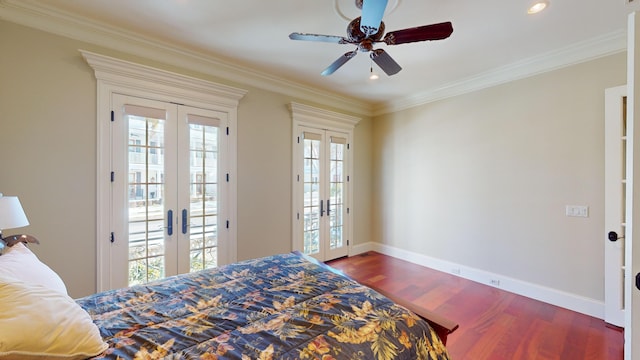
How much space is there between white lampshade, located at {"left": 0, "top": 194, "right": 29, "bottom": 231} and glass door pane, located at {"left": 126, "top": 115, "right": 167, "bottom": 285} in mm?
920

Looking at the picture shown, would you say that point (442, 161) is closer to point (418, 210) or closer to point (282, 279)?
point (418, 210)

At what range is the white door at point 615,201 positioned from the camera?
2.40 m

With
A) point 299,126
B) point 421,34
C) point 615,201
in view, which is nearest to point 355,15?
point 421,34

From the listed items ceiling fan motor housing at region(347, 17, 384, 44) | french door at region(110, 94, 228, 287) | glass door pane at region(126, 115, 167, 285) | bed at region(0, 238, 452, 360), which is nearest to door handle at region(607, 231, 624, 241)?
bed at region(0, 238, 452, 360)

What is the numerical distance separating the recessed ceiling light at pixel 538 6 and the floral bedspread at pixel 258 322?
2555 mm

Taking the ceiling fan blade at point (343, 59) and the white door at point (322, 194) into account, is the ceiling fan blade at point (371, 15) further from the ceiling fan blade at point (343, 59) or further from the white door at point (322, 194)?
the white door at point (322, 194)

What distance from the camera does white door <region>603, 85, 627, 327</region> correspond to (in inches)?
94.5

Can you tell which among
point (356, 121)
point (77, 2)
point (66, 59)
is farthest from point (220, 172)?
point (356, 121)

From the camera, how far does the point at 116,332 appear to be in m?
1.17

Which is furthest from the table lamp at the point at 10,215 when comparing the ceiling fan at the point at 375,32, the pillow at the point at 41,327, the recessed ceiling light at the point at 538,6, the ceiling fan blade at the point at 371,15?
the recessed ceiling light at the point at 538,6

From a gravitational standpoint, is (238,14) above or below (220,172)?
above

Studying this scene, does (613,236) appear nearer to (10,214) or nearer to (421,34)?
(421,34)

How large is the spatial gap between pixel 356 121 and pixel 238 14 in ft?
9.07

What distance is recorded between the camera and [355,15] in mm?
2207
